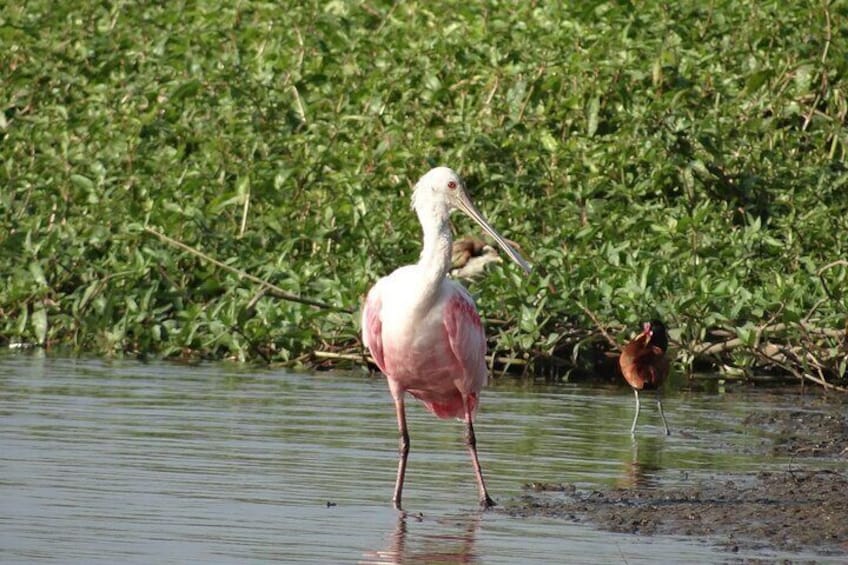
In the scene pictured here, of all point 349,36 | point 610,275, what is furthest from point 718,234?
point 349,36

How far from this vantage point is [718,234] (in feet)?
A: 50.1

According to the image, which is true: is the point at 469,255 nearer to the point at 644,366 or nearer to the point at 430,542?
the point at 644,366

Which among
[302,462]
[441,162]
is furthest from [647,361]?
[441,162]

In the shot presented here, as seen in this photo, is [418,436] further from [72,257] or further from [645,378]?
[72,257]

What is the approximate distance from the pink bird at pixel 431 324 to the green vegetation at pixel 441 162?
426cm

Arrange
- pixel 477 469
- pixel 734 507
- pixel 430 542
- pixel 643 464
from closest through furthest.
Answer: pixel 430 542
pixel 734 507
pixel 477 469
pixel 643 464

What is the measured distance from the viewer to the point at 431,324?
9.02m

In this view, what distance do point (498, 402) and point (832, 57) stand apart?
632cm

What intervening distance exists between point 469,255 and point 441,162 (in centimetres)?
132

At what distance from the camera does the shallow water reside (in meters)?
7.43

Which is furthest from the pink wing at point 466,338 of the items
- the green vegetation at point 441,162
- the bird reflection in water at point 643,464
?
the green vegetation at point 441,162

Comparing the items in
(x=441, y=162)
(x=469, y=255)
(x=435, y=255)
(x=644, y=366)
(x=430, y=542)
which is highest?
(x=441, y=162)

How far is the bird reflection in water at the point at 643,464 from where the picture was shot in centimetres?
951

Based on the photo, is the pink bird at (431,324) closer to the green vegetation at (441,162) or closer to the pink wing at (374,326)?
the pink wing at (374,326)
